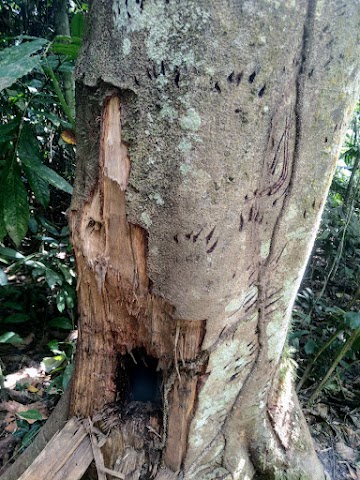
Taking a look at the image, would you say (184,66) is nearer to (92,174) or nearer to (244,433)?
(92,174)

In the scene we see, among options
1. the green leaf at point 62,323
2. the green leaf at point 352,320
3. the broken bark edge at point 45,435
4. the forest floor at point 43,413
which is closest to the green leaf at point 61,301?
the green leaf at point 62,323

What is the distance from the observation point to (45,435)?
1391 millimetres

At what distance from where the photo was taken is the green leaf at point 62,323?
2277 mm

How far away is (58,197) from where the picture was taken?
286cm

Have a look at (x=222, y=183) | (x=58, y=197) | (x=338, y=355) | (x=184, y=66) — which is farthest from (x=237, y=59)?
(x=58, y=197)

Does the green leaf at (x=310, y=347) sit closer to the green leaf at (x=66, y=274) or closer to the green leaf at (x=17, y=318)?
the green leaf at (x=66, y=274)

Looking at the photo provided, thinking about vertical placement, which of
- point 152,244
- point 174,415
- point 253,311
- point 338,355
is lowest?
point 338,355

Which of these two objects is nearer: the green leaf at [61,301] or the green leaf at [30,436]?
the green leaf at [30,436]

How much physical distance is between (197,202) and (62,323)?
1672 mm

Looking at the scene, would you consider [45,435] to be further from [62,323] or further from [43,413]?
[62,323]

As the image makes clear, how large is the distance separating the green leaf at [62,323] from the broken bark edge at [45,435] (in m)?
0.88

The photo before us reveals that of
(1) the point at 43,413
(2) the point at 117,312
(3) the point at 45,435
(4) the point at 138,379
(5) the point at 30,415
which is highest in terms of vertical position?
(2) the point at 117,312

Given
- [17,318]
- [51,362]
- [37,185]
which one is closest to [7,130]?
[37,185]

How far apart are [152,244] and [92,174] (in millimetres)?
212
